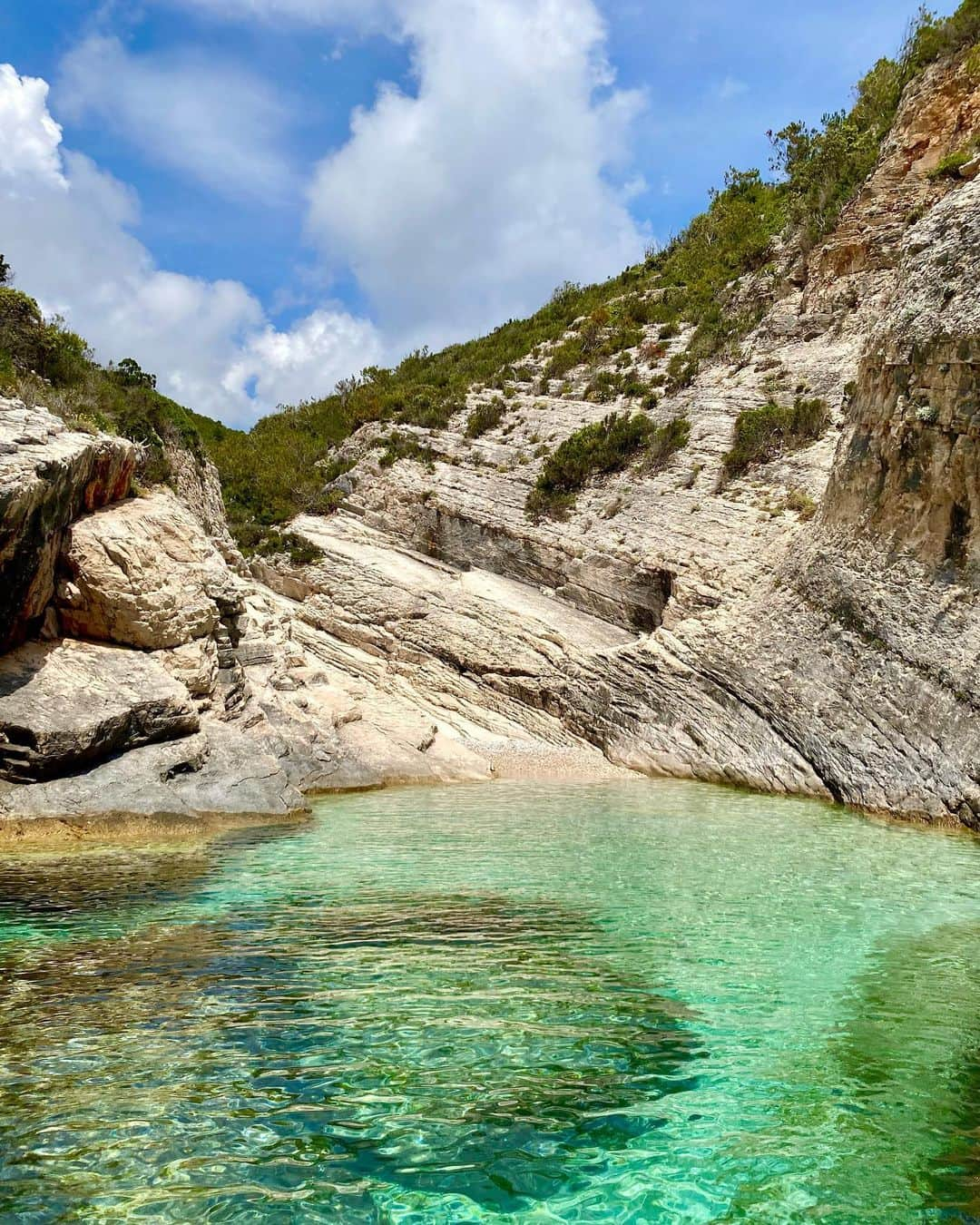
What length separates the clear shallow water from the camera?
14.2ft

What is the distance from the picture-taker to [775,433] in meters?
27.5

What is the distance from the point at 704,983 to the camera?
24.2 ft

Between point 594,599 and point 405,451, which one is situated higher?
point 405,451

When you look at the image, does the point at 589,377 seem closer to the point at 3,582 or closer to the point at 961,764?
the point at 961,764

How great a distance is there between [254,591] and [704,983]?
1948cm

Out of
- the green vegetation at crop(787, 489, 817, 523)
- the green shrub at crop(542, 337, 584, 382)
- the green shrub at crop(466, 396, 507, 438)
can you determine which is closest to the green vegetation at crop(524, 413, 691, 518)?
the green shrub at crop(466, 396, 507, 438)

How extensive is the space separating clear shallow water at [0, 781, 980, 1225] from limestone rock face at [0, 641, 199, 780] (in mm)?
3158

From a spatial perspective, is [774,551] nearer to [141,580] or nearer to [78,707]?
[141,580]

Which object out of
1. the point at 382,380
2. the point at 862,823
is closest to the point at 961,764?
the point at 862,823

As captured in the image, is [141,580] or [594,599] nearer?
[141,580]

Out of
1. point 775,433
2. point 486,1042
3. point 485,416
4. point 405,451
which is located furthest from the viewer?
point 485,416

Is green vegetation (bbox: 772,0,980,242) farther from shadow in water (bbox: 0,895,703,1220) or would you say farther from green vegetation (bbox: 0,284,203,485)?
shadow in water (bbox: 0,895,703,1220)

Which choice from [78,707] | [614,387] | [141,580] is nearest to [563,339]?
[614,387]

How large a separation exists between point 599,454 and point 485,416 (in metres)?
6.39
